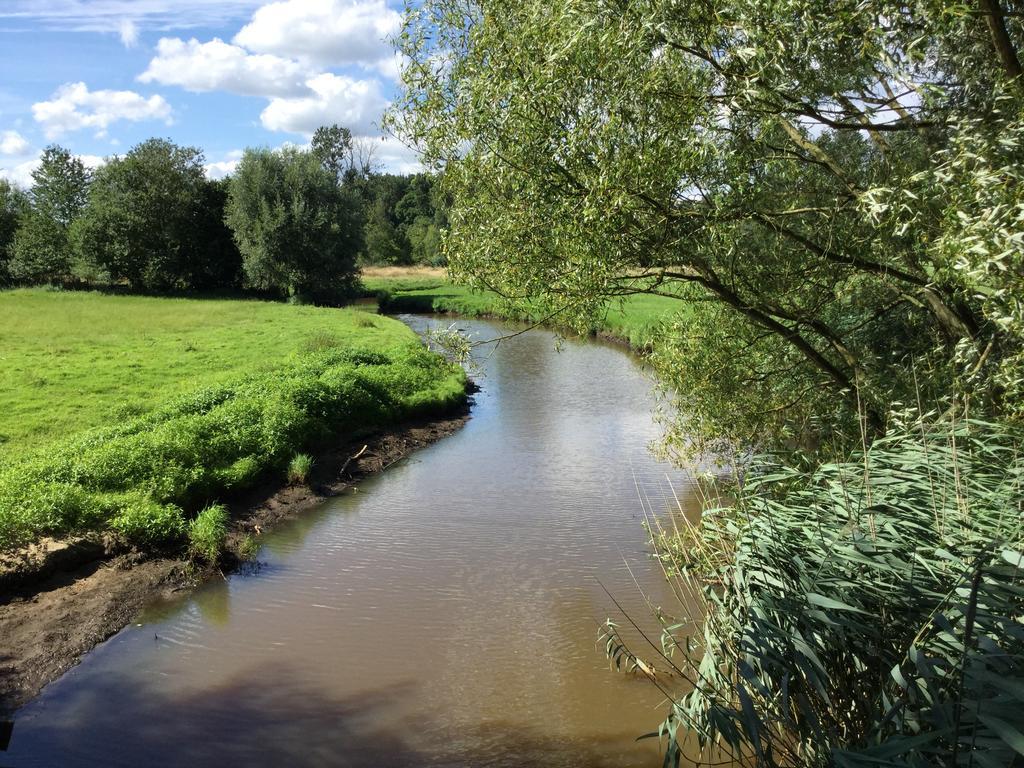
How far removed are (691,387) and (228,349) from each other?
827 inches

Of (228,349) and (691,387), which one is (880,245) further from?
(228,349)

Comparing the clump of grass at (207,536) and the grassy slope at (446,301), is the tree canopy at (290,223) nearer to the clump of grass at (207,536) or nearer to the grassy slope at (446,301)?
the grassy slope at (446,301)

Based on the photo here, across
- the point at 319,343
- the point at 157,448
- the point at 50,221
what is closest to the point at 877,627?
the point at 157,448

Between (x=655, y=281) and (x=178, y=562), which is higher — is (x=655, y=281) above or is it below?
above

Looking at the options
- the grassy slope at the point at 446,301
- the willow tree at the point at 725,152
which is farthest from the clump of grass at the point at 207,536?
the grassy slope at the point at 446,301

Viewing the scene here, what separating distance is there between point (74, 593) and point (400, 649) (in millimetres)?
4778

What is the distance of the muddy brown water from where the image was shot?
27.2 ft

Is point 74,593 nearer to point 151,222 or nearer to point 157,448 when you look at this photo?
point 157,448

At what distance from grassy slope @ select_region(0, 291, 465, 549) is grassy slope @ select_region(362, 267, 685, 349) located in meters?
8.99

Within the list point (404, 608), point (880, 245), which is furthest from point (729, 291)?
point (404, 608)

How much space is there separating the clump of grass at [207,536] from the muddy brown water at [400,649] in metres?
0.67

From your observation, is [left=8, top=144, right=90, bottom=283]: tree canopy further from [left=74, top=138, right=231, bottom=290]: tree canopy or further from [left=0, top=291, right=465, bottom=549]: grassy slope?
[left=0, top=291, right=465, bottom=549]: grassy slope

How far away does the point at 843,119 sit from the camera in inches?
376

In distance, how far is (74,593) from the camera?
1103cm
